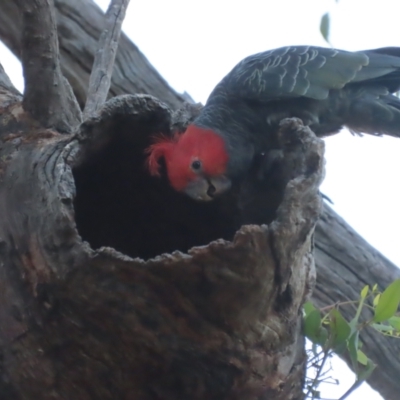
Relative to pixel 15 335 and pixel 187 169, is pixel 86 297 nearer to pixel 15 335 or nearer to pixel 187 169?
pixel 15 335

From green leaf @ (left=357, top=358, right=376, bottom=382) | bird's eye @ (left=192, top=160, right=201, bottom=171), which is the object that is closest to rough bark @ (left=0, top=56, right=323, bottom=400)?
green leaf @ (left=357, top=358, right=376, bottom=382)

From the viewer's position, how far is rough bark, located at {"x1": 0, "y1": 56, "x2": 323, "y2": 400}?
1.04 meters

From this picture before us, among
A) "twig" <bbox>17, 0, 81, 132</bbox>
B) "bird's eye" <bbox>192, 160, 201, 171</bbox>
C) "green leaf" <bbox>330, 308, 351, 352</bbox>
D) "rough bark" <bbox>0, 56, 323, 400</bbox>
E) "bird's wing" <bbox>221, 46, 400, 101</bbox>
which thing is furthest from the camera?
"bird's wing" <bbox>221, 46, 400, 101</bbox>

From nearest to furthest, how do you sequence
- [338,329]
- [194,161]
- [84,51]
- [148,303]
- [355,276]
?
[148,303]
[338,329]
[194,161]
[355,276]
[84,51]

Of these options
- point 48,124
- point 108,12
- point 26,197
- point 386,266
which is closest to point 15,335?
point 26,197

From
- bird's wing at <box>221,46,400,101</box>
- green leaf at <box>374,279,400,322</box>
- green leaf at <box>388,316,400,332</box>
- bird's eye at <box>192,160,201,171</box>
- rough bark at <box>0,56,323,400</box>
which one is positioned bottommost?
rough bark at <box>0,56,323,400</box>

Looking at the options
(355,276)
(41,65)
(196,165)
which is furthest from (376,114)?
(41,65)

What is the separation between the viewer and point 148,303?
1058 millimetres

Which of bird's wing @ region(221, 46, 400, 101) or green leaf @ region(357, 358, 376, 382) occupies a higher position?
bird's wing @ region(221, 46, 400, 101)

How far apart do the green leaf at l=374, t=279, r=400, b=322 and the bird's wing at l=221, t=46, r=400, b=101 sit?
88 centimetres

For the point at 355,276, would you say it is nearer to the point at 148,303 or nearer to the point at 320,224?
the point at 320,224

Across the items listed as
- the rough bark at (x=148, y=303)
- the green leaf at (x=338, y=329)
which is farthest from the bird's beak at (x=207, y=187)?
the green leaf at (x=338, y=329)

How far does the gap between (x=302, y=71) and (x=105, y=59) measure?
645 mm

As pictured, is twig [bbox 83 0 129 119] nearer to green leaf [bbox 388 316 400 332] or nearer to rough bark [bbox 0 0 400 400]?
rough bark [bbox 0 0 400 400]
